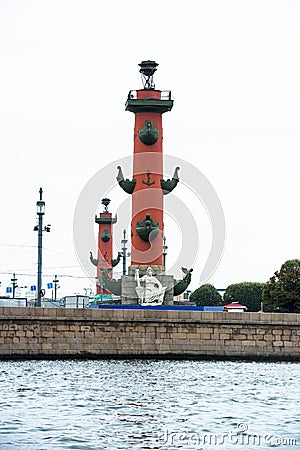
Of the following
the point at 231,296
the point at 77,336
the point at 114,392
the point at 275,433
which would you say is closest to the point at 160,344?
the point at 77,336

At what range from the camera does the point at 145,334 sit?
35.1m

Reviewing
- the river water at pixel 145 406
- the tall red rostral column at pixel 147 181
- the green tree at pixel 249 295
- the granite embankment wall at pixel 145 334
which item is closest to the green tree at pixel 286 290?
the green tree at pixel 249 295

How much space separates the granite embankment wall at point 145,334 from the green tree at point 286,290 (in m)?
23.1

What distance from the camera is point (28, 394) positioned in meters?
24.5

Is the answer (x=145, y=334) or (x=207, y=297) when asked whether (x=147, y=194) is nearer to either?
(x=145, y=334)

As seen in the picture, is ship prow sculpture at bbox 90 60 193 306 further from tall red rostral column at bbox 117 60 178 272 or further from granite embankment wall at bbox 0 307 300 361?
granite embankment wall at bbox 0 307 300 361

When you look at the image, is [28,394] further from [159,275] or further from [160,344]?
[159,275]

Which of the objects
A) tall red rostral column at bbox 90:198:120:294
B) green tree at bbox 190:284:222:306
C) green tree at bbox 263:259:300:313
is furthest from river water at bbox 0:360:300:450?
green tree at bbox 190:284:222:306

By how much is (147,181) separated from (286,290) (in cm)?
1819

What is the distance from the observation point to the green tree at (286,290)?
5925cm

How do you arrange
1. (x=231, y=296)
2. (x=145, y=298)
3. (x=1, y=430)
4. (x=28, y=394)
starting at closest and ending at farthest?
1. (x=1, y=430)
2. (x=28, y=394)
3. (x=145, y=298)
4. (x=231, y=296)

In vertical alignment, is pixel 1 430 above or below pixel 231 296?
below

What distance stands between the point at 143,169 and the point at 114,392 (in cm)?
1938

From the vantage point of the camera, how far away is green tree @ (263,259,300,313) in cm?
5925
